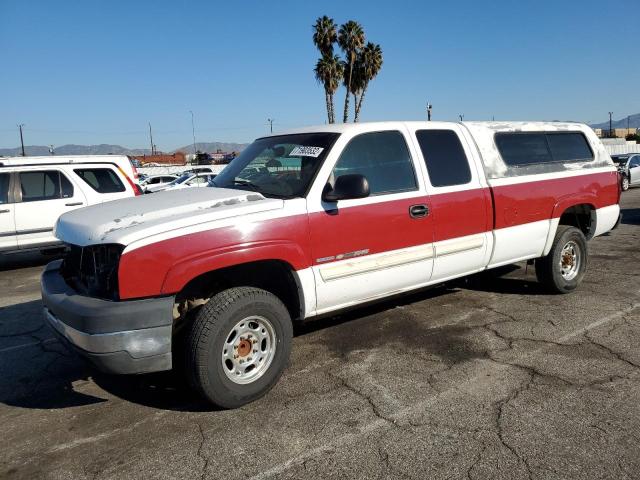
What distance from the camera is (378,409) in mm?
3525

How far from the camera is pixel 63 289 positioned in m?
3.72

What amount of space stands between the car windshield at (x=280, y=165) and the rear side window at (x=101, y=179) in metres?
5.77

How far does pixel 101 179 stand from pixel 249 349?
742cm

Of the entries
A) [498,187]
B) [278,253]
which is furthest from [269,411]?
[498,187]

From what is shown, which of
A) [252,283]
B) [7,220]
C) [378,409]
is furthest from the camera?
[7,220]

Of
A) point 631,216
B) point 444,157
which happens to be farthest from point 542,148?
point 631,216

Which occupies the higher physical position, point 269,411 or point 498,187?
point 498,187

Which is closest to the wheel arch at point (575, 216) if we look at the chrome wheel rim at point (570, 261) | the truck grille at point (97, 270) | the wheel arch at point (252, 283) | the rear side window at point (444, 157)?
the chrome wheel rim at point (570, 261)

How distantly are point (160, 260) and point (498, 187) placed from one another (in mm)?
3459

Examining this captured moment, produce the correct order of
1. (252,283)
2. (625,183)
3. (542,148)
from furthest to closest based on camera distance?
(625,183) < (542,148) < (252,283)

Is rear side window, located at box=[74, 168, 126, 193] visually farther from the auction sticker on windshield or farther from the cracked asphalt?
the auction sticker on windshield

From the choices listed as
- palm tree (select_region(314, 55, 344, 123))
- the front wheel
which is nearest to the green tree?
palm tree (select_region(314, 55, 344, 123))

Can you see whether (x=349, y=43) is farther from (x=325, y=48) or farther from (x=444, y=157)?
(x=444, y=157)

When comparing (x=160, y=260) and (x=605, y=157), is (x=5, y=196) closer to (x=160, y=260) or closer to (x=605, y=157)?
(x=160, y=260)
